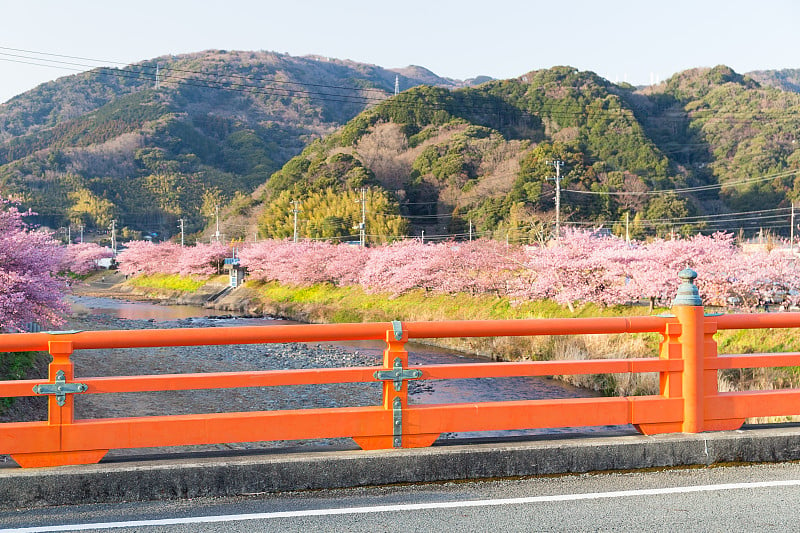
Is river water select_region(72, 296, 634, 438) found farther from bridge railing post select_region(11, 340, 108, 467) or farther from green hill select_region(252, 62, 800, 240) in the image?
green hill select_region(252, 62, 800, 240)

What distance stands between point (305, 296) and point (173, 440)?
142 feet

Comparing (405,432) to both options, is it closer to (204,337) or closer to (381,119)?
(204,337)

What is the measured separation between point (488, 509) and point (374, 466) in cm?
90

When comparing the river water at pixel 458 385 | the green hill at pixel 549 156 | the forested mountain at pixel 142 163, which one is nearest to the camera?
the river water at pixel 458 385

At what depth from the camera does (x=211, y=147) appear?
527 feet

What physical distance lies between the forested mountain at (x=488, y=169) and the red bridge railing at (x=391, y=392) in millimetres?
44463

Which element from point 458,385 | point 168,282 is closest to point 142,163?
point 168,282

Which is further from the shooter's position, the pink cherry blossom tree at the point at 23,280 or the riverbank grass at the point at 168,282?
the riverbank grass at the point at 168,282

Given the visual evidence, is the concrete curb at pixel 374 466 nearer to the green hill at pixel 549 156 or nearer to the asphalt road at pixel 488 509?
the asphalt road at pixel 488 509

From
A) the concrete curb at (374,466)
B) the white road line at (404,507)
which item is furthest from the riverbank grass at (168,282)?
the white road line at (404,507)

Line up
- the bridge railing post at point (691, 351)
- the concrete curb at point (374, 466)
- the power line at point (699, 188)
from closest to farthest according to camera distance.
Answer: the concrete curb at point (374, 466), the bridge railing post at point (691, 351), the power line at point (699, 188)

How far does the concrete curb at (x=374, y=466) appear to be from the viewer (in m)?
4.77

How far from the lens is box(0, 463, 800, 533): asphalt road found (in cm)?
432

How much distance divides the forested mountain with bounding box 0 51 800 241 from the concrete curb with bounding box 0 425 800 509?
44638 mm
